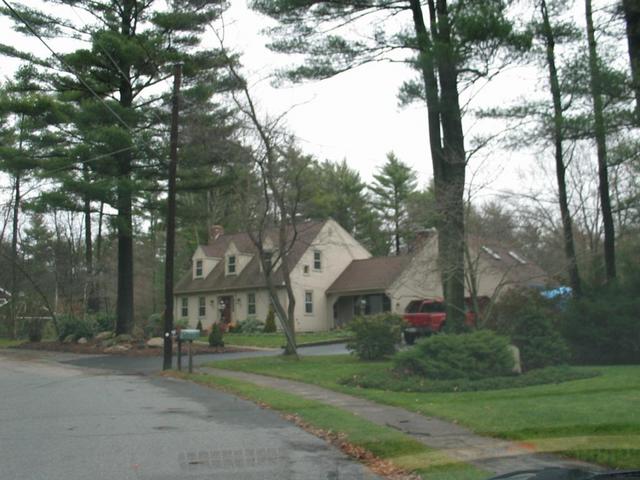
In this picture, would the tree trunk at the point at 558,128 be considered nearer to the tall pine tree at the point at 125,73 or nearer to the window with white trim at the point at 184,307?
the tall pine tree at the point at 125,73

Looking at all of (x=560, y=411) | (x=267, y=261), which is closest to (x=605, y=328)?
(x=560, y=411)

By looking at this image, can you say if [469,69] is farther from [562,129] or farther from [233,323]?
[233,323]

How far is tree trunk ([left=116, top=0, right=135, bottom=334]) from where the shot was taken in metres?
31.1

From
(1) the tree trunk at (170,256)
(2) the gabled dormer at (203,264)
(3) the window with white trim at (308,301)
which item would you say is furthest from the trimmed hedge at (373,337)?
(2) the gabled dormer at (203,264)

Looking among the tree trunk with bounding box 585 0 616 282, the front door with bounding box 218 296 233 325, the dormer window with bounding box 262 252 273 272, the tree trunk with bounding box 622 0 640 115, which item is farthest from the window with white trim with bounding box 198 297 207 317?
the tree trunk with bounding box 622 0 640 115

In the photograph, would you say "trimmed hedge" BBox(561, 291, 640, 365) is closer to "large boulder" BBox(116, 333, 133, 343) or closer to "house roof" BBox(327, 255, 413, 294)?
"large boulder" BBox(116, 333, 133, 343)

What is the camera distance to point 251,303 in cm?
4388

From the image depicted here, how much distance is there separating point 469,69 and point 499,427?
10942mm

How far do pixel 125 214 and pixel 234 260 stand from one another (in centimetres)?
1415

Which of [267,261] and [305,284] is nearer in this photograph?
[267,261]

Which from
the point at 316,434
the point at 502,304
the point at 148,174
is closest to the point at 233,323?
the point at 148,174

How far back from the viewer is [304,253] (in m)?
43.0

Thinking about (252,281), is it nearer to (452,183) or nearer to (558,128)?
(452,183)

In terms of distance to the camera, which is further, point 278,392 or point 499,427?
point 278,392
